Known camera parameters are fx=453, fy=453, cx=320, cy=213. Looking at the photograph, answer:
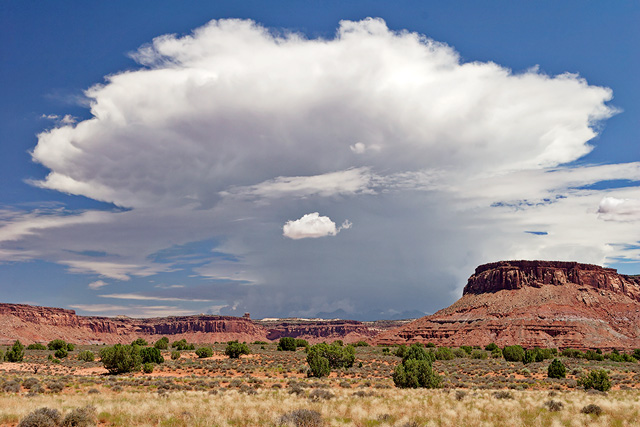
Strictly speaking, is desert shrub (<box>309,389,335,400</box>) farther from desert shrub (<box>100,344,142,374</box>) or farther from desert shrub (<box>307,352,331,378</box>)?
desert shrub (<box>100,344,142,374</box>)

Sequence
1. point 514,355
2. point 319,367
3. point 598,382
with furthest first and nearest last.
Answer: point 514,355 → point 319,367 → point 598,382

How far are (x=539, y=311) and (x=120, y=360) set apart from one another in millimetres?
127462

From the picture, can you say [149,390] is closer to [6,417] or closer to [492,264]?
[6,417]

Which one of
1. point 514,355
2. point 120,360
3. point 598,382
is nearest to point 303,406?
point 598,382

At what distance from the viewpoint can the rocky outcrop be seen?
124812mm

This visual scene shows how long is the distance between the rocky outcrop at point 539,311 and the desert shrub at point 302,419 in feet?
378

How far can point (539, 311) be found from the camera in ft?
458

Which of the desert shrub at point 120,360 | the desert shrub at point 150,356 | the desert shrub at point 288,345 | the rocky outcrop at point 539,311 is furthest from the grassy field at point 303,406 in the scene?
the rocky outcrop at point 539,311

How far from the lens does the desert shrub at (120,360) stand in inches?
1955

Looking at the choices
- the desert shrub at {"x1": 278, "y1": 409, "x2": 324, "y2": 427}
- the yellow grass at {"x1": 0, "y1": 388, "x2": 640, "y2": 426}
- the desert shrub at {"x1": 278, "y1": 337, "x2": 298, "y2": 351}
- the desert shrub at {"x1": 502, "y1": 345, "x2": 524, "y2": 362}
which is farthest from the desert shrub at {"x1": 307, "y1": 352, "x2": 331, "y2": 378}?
the desert shrub at {"x1": 502, "y1": 345, "x2": 524, "y2": 362}

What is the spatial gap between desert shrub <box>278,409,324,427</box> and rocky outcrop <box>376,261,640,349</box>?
115 metres

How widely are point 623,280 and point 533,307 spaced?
5917 centimetres

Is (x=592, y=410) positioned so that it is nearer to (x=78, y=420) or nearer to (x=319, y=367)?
(x=78, y=420)

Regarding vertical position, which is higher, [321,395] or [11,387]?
[11,387]
